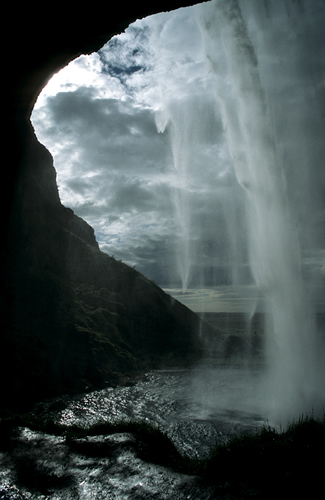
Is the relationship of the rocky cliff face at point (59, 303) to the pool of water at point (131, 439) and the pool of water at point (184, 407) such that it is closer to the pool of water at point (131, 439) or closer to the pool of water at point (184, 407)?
the pool of water at point (131, 439)

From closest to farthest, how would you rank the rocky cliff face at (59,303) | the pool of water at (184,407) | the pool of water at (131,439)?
the pool of water at (131,439) < the rocky cliff face at (59,303) < the pool of water at (184,407)

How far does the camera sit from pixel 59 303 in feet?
133

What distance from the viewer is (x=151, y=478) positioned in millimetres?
6898

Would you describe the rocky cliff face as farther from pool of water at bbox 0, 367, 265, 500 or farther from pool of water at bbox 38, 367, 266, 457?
pool of water at bbox 38, 367, 266, 457

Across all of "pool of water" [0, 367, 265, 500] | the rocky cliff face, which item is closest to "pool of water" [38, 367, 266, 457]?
"pool of water" [0, 367, 265, 500]

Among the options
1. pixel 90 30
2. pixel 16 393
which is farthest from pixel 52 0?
pixel 16 393

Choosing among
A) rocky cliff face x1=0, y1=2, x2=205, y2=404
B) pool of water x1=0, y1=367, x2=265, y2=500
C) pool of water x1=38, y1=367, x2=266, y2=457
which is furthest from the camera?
pool of water x1=38, y1=367, x2=266, y2=457

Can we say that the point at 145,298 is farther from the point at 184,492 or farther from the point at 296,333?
the point at 184,492

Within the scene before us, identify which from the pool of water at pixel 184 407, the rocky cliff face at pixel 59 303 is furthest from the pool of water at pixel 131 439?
the rocky cliff face at pixel 59 303

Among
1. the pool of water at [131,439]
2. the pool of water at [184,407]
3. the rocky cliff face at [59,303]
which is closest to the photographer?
the pool of water at [131,439]

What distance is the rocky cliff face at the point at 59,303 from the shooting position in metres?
8.77

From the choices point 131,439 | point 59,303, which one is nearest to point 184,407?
point 131,439

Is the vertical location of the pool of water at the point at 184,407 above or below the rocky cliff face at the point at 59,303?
below

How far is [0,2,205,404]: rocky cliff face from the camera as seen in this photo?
28.8 feet
